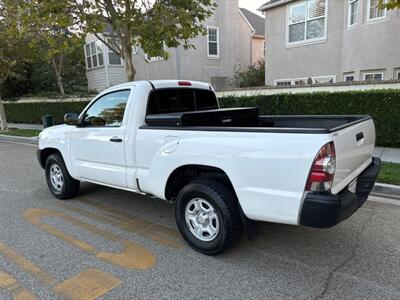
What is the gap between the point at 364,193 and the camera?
11.0 feet

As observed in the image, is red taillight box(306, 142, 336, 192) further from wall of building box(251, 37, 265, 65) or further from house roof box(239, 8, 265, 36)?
house roof box(239, 8, 265, 36)

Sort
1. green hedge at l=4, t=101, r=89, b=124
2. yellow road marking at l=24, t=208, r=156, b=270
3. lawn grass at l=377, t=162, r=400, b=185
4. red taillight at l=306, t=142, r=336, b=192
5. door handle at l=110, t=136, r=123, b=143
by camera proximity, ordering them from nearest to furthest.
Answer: red taillight at l=306, t=142, r=336, b=192, yellow road marking at l=24, t=208, r=156, b=270, door handle at l=110, t=136, r=123, b=143, lawn grass at l=377, t=162, r=400, b=185, green hedge at l=4, t=101, r=89, b=124

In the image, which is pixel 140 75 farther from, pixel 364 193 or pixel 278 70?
pixel 364 193

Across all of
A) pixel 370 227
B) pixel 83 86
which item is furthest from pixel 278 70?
pixel 83 86

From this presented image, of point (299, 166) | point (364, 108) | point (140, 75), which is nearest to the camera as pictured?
point (299, 166)

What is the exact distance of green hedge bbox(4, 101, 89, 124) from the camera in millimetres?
15429

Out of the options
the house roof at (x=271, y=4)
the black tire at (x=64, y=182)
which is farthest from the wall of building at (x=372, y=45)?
the black tire at (x=64, y=182)

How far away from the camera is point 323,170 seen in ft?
8.51

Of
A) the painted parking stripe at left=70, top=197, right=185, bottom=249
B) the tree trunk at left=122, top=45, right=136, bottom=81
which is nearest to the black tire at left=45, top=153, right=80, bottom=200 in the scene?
the painted parking stripe at left=70, top=197, right=185, bottom=249

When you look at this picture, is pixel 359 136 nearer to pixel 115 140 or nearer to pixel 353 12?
pixel 115 140

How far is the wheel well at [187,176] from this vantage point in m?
3.35

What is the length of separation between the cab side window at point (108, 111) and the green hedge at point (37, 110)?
1067cm

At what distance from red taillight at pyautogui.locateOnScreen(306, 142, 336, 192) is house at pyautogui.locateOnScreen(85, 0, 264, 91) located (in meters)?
15.8

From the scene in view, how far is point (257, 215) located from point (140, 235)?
65.9 inches
